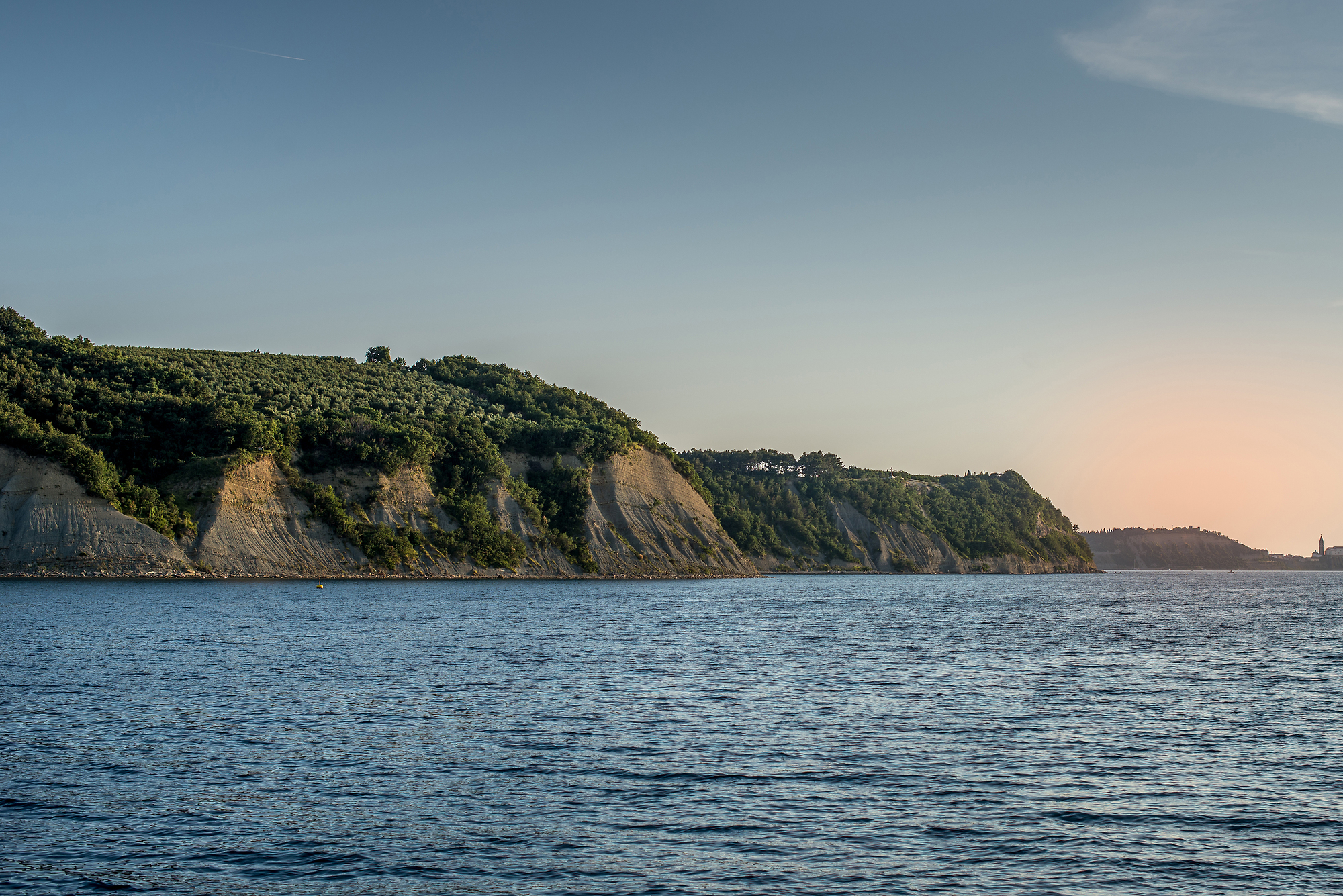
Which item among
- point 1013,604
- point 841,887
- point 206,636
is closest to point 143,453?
point 206,636

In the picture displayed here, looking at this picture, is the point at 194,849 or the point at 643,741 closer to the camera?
the point at 194,849

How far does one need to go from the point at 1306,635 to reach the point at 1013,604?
35781mm

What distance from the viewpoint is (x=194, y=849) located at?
1559 centimetres

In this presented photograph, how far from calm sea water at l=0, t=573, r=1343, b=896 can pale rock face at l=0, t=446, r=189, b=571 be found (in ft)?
138

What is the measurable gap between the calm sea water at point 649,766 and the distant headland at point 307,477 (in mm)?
45104

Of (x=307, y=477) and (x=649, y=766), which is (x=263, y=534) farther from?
(x=649, y=766)

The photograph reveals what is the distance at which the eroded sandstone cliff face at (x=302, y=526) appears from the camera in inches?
3364

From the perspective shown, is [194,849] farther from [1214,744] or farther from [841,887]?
[1214,744]

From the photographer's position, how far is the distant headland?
287 ft

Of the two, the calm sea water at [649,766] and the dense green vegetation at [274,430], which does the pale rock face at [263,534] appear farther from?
the calm sea water at [649,766]

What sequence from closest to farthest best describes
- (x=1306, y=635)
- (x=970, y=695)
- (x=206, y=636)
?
(x=970, y=695) → (x=206, y=636) → (x=1306, y=635)

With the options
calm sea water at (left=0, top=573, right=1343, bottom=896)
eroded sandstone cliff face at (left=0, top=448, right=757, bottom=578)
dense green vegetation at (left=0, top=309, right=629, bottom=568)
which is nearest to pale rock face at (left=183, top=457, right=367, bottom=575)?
eroded sandstone cliff face at (left=0, top=448, right=757, bottom=578)

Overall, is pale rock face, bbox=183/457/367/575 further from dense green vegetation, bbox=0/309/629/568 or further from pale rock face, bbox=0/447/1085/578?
dense green vegetation, bbox=0/309/629/568

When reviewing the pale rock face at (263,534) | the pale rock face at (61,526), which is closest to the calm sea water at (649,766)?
the pale rock face at (61,526)
